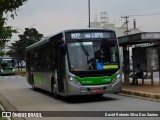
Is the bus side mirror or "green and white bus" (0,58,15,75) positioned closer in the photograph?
the bus side mirror

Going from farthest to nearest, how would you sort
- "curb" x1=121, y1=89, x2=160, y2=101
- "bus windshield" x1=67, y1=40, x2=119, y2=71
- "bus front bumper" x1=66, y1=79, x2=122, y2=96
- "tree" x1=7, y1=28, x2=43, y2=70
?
"tree" x1=7, y1=28, x2=43, y2=70, "curb" x1=121, y1=89, x2=160, y2=101, "bus windshield" x1=67, y1=40, x2=119, y2=71, "bus front bumper" x1=66, y1=79, x2=122, y2=96

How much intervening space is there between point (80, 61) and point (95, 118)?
215 inches

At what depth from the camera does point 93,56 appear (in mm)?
18281

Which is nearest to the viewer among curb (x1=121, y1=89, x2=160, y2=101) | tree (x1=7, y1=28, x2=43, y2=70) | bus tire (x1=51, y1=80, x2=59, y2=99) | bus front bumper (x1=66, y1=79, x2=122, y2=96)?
bus front bumper (x1=66, y1=79, x2=122, y2=96)

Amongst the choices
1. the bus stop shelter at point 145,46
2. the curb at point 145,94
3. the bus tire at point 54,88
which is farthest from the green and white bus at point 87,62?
the bus stop shelter at point 145,46

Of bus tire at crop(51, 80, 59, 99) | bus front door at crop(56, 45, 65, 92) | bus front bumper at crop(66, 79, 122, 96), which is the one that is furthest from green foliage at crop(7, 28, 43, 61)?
bus front bumper at crop(66, 79, 122, 96)

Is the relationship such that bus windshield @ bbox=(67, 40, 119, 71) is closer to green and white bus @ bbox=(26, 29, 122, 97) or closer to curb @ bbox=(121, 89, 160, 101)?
green and white bus @ bbox=(26, 29, 122, 97)

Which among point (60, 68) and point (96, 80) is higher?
point (60, 68)

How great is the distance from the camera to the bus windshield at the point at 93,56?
18.1m

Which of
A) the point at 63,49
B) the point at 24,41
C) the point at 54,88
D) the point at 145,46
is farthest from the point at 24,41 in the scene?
the point at 63,49

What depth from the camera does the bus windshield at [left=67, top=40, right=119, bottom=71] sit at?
Result: 18125mm

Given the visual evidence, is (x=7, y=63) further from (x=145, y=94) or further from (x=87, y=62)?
(x=87, y=62)

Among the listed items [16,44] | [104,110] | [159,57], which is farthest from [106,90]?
[16,44]

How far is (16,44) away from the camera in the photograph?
256 ft
